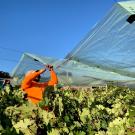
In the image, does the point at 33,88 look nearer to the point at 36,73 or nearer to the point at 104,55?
the point at 36,73

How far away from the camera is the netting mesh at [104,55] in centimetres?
499

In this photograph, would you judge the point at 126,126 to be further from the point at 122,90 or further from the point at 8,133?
the point at 122,90

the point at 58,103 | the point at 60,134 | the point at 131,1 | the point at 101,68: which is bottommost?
the point at 60,134

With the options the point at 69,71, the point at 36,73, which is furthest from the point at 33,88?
the point at 69,71

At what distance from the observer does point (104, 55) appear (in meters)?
5.72

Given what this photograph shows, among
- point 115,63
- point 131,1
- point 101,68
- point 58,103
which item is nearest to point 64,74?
point 58,103

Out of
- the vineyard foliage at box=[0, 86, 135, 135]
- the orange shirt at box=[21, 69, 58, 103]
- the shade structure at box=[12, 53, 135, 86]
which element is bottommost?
the vineyard foliage at box=[0, 86, 135, 135]

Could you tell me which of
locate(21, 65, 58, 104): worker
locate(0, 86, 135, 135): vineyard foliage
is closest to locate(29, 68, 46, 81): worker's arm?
locate(21, 65, 58, 104): worker

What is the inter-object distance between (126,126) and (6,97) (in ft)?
6.54

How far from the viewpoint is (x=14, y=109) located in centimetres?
563

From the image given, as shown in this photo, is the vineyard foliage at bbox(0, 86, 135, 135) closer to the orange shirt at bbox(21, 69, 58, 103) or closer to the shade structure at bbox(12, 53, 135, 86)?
the shade structure at bbox(12, 53, 135, 86)

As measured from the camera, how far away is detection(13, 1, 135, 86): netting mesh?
499cm

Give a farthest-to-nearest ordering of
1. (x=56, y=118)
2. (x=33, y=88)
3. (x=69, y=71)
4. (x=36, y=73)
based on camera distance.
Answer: (x=33, y=88)
(x=36, y=73)
(x=69, y=71)
(x=56, y=118)

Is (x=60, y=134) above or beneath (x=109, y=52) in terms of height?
beneath
